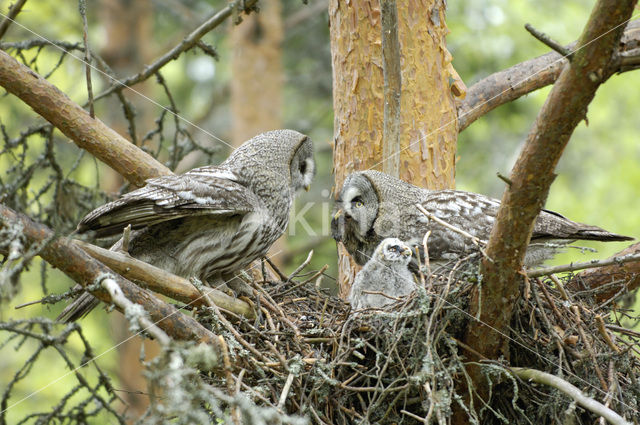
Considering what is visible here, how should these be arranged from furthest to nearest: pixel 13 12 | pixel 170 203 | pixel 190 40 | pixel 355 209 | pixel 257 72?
pixel 257 72
pixel 355 209
pixel 190 40
pixel 13 12
pixel 170 203

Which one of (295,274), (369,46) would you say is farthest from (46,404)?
(369,46)

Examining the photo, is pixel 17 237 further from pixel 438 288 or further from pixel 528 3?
pixel 528 3

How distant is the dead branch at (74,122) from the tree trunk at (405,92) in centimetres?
151

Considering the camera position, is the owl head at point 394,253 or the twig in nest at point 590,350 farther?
the owl head at point 394,253

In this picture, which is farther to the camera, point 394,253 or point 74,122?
point 394,253

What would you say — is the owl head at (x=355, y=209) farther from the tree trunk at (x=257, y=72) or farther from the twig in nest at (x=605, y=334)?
the tree trunk at (x=257, y=72)

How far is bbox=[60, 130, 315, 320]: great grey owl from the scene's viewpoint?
4.33m

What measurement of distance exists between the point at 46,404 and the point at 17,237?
11487mm

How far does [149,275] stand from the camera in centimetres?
371

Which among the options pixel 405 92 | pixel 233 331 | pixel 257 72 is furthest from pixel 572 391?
pixel 257 72

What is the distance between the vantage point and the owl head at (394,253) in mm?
4871

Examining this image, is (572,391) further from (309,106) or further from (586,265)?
(309,106)

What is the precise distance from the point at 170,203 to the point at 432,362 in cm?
185

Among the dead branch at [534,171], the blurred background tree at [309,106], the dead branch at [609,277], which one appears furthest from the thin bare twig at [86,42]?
the blurred background tree at [309,106]
